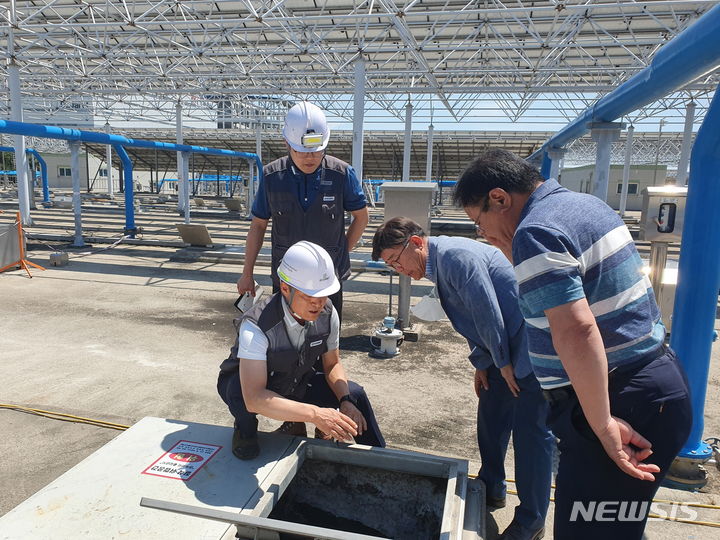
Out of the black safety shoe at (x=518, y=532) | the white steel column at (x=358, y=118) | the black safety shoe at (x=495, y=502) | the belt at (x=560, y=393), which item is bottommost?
the black safety shoe at (x=495, y=502)

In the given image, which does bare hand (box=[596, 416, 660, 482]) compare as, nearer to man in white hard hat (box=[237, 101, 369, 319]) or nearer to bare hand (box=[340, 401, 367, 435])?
bare hand (box=[340, 401, 367, 435])

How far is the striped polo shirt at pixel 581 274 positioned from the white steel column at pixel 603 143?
3.30 metres

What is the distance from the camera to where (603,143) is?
16.2 ft

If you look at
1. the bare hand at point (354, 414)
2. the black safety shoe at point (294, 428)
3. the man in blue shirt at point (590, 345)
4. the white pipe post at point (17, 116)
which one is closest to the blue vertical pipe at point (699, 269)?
the man in blue shirt at point (590, 345)

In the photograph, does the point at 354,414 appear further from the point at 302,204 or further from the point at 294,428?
the point at 302,204

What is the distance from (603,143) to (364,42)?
40.3 ft

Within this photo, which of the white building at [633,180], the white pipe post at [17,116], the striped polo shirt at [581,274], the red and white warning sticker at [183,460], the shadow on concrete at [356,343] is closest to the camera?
the striped polo shirt at [581,274]

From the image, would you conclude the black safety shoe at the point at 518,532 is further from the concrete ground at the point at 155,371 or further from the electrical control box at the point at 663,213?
the electrical control box at the point at 663,213

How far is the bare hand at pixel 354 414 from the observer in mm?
2441

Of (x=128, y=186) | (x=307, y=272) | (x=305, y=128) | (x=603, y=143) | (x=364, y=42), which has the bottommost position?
(x=307, y=272)

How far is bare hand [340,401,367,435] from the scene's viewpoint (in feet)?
8.01

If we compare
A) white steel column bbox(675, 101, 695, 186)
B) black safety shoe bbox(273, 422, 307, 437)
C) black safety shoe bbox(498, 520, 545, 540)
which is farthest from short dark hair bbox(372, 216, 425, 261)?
white steel column bbox(675, 101, 695, 186)

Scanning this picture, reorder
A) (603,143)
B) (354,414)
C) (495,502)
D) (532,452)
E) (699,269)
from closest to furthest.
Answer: (532,452) → (354,414) → (495,502) → (699,269) → (603,143)

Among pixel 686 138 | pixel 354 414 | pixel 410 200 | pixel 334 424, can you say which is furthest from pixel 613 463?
pixel 686 138
